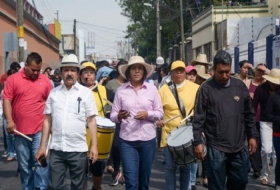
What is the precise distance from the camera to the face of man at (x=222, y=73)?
7004 millimetres

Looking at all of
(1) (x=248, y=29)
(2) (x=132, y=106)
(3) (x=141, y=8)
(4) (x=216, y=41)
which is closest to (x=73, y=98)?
(2) (x=132, y=106)

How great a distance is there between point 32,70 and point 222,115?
10.1 ft

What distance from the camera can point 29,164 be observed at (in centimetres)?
898

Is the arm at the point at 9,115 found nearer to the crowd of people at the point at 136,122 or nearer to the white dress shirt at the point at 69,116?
the crowd of people at the point at 136,122

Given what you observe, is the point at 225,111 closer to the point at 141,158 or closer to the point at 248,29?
the point at 141,158

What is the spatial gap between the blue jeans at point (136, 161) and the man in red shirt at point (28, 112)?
162 centimetres

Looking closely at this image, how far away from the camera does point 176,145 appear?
26.8ft

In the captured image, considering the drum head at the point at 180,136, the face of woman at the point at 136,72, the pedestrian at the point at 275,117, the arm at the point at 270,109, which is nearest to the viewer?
the face of woman at the point at 136,72

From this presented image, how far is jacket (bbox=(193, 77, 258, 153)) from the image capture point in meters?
6.99

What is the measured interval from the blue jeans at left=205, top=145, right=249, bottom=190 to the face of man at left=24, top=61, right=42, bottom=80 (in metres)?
2.94

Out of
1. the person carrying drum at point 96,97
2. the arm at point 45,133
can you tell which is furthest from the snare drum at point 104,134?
the arm at point 45,133

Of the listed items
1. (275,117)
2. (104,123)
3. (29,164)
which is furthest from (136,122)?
(275,117)

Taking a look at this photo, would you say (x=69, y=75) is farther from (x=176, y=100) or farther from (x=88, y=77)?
(x=176, y=100)

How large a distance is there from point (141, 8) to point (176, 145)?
64.6 meters
